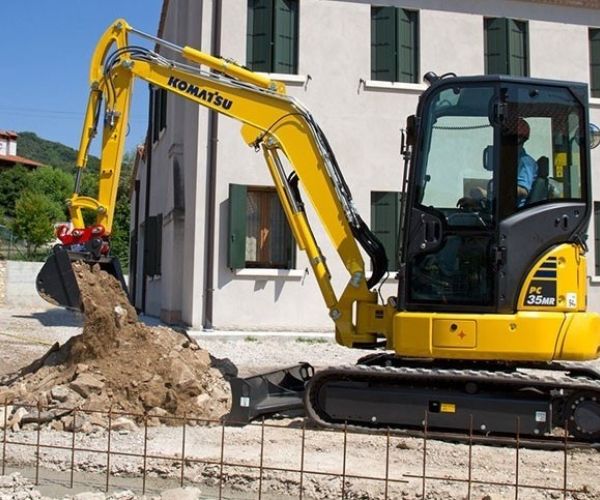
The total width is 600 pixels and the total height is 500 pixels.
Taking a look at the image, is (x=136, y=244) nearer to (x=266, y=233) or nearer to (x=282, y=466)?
(x=266, y=233)

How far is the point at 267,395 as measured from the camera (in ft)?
24.6

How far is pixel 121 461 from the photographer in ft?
19.2

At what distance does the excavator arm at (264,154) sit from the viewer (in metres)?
7.81

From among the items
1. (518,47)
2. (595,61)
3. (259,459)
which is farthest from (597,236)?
(259,459)

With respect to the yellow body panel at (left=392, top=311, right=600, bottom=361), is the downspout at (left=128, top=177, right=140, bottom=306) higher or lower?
higher

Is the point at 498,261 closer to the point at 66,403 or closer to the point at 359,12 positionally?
the point at 66,403

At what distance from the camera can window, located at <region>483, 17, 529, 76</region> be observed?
48.9 ft

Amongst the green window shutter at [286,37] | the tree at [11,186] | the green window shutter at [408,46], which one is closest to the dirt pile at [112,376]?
the green window shutter at [286,37]

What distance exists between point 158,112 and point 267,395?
12454 mm

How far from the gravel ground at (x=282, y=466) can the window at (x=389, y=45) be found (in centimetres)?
892

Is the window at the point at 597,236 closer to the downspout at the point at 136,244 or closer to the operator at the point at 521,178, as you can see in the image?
the operator at the point at 521,178

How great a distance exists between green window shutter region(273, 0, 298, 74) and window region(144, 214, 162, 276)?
208 inches

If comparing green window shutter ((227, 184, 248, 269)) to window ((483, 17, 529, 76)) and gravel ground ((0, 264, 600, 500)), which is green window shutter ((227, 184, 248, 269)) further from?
gravel ground ((0, 264, 600, 500))

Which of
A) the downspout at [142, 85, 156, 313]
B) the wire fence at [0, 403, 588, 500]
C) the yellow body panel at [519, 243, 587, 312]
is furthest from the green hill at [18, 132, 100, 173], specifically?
the yellow body panel at [519, 243, 587, 312]
